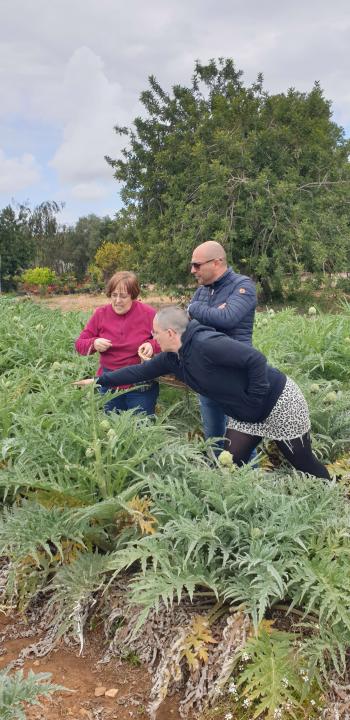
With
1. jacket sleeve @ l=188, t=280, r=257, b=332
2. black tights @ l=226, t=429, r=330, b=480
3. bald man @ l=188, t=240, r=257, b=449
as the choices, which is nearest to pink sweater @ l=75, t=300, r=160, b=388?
bald man @ l=188, t=240, r=257, b=449

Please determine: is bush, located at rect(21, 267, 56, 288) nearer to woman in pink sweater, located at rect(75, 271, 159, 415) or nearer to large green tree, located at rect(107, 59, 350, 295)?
large green tree, located at rect(107, 59, 350, 295)

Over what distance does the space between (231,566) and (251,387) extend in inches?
36.4

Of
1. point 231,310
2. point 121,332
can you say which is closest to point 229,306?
point 231,310

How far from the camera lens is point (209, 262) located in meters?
3.53

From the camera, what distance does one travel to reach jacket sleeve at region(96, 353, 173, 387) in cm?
338

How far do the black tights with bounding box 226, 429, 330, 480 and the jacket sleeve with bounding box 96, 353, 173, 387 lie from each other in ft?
1.61

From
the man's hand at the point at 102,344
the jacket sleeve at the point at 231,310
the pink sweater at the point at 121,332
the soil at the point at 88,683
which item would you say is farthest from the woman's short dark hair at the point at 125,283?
the soil at the point at 88,683

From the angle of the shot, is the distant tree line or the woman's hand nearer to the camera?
the woman's hand

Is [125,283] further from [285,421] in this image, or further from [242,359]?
[285,421]

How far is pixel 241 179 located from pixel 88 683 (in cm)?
1423

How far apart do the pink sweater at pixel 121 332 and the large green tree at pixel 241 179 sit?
11.0 metres

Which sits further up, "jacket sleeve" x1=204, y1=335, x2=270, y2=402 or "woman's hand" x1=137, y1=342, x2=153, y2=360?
"jacket sleeve" x1=204, y1=335, x2=270, y2=402

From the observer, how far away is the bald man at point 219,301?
349 cm

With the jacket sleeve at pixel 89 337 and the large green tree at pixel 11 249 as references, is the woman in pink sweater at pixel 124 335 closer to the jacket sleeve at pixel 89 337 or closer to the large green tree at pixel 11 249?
the jacket sleeve at pixel 89 337
